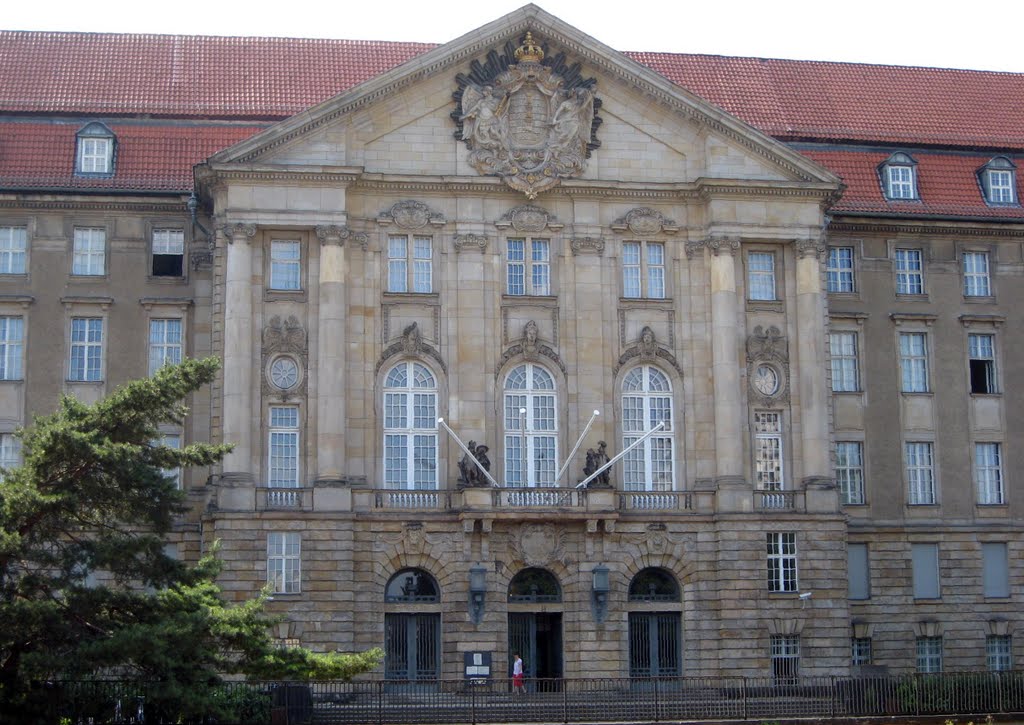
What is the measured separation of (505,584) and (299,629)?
18.8ft

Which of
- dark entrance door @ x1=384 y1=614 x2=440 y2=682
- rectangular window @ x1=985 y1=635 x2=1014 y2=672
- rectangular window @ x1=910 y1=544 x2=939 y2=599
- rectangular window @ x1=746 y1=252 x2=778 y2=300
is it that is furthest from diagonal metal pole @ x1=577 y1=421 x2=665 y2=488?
rectangular window @ x1=985 y1=635 x2=1014 y2=672

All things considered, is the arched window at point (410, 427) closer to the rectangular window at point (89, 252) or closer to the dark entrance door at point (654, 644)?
the dark entrance door at point (654, 644)

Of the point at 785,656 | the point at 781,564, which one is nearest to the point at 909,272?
the point at 781,564

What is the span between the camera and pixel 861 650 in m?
57.1

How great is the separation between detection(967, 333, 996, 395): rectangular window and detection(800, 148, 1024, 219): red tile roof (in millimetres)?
3818

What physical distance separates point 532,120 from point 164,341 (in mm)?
12283

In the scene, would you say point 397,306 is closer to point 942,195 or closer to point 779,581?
point 779,581

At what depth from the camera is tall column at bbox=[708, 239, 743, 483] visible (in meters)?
53.4

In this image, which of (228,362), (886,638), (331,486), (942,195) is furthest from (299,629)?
(942,195)

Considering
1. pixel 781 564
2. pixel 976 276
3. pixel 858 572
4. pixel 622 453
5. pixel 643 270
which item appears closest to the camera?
pixel 622 453

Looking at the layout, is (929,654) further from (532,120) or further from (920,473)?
(532,120)

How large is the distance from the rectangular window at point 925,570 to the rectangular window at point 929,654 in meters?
1.31

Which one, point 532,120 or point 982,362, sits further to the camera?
point 982,362

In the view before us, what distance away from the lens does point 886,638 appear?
188 ft
